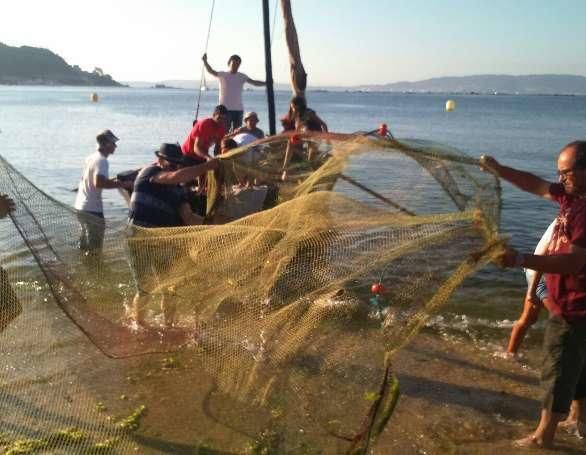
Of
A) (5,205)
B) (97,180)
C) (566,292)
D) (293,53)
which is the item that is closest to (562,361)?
(566,292)

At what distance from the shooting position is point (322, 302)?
14.1ft

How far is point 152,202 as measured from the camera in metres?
5.99

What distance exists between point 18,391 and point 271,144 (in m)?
2.99

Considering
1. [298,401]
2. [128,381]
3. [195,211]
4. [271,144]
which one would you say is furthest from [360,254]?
[195,211]

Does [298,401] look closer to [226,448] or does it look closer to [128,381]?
[226,448]

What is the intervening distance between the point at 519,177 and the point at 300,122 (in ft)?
11.2

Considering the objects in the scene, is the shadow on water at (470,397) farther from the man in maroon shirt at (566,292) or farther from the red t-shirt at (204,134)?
the red t-shirt at (204,134)

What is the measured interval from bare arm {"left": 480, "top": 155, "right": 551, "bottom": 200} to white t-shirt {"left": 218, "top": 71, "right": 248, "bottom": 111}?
7424 millimetres

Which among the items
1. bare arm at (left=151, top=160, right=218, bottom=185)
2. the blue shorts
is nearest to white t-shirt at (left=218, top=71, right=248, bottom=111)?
bare arm at (left=151, top=160, right=218, bottom=185)

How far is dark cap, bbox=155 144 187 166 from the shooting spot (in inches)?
233

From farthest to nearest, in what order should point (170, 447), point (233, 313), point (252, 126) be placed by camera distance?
1. point (252, 126)
2. point (170, 447)
3. point (233, 313)

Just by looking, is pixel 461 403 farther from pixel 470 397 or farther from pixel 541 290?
pixel 541 290

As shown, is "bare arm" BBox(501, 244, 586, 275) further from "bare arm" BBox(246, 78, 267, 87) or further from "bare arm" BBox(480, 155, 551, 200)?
"bare arm" BBox(246, 78, 267, 87)

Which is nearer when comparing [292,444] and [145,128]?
[292,444]
